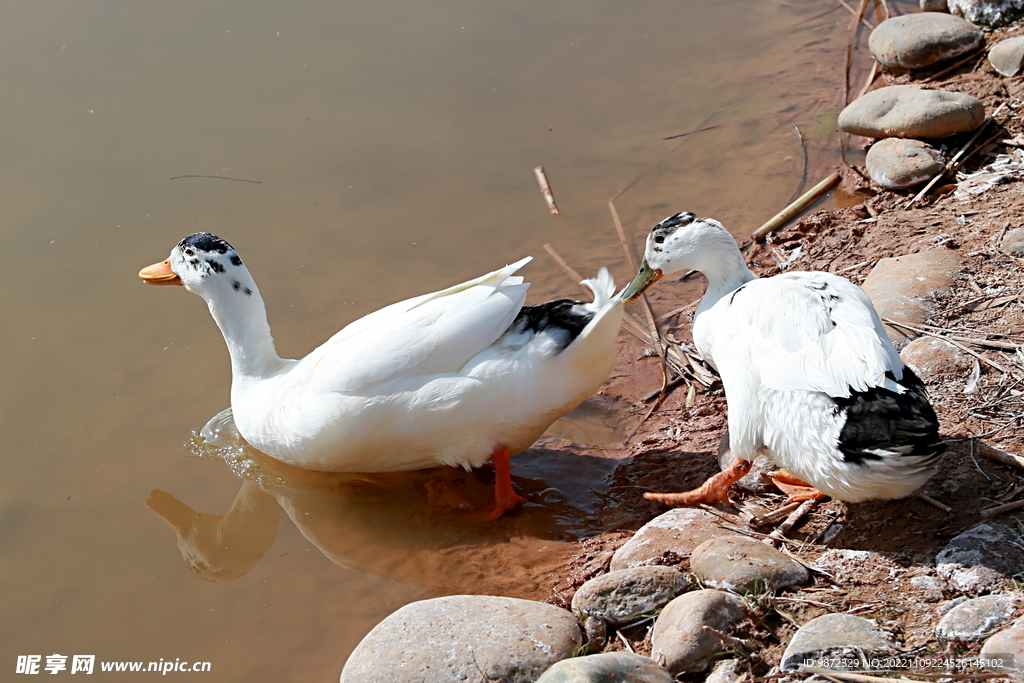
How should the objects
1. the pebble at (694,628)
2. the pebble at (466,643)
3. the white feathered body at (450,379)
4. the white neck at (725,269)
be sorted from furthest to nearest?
the white neck at (725,269) < the white feathered body at (450,379) < the pebble at (466,643) < the pebble at (694,628)

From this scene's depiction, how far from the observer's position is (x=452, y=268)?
5688mm

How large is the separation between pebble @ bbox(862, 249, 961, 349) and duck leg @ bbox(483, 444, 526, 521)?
1.97 meters

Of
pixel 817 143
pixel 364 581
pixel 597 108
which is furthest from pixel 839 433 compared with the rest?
pixel 597 108

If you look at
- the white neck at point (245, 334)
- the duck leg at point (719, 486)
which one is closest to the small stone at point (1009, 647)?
the duck leg at point (719, 486)

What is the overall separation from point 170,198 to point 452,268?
86.2 inches

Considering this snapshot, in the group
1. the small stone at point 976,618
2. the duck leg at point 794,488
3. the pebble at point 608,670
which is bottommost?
the duck leg at point 794,488

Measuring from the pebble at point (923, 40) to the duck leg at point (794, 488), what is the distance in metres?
4.62

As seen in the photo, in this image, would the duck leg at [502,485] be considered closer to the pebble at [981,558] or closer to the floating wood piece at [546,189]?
the pebble at [981,558]

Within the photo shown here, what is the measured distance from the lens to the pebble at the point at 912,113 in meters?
5.80

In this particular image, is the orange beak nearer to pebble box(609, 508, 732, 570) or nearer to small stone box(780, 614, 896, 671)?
pebble box(609, 508, 732, 570)

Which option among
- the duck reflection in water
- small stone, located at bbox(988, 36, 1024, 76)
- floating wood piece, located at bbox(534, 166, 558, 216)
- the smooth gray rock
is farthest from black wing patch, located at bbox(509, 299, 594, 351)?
the smooth gray rock

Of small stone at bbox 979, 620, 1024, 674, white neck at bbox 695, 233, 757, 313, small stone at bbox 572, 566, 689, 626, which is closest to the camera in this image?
small stone at bbox 979, 620, 1024, 674

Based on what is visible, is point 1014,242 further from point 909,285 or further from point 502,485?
point 502,485

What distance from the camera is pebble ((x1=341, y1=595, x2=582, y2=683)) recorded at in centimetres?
295
